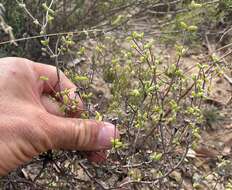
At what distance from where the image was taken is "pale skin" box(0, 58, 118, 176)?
1663 millimetres

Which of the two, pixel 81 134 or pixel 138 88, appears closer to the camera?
pixel 81 134

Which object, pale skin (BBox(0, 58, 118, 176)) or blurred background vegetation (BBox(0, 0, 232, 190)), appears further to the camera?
blurred background vegetation (BBox(0, 0, 232, 190))

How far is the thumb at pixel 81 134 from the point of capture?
5.57ft

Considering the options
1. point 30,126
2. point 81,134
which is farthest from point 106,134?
point 30,126

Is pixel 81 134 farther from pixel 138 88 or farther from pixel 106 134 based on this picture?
pixel 138 88

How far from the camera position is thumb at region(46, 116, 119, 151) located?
170 cm

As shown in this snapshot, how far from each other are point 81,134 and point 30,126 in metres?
0.21

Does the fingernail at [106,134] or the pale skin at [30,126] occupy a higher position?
the pale skin at [30,126]

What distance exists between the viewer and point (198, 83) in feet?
5.59

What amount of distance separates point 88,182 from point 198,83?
67cm

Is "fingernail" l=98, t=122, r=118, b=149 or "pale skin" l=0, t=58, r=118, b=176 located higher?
"pale skin" l=0, t=58, r=118, b=176

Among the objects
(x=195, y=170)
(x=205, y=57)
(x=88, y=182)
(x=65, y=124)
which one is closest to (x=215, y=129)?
(x=195, y=170)

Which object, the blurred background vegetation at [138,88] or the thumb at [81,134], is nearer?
the thumb at [81,134]

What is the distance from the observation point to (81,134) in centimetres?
173
